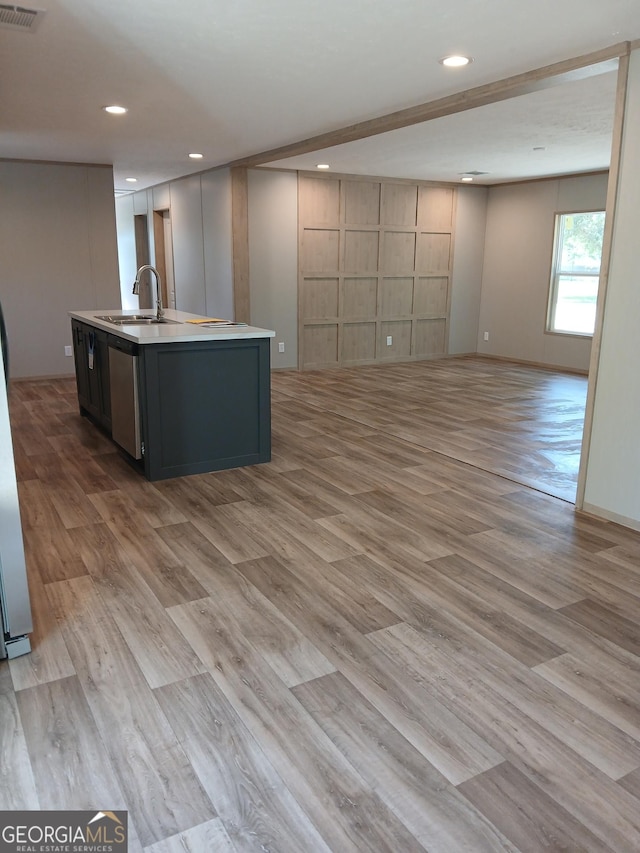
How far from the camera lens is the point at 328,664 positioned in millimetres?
2215

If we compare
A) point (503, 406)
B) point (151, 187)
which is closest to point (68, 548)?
point (503, 406)

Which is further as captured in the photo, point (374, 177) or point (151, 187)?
point (151, 187)

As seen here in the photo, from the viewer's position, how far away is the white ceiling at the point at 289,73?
2.95 m

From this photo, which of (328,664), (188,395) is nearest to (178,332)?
(188,395)

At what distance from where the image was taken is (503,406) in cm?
636

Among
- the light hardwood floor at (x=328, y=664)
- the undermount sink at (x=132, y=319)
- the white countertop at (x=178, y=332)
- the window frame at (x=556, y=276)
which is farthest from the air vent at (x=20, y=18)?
the window frame at (x=556, y=276)

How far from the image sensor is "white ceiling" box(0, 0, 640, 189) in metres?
2.95

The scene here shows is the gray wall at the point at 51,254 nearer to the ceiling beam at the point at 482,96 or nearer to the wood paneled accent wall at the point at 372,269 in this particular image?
the wood paneled accent wall at the point at 372,269

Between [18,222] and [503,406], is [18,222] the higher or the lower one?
the higher one

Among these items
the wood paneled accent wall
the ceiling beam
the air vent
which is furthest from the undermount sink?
the wood paneled accent wall

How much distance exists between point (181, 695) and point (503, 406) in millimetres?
4988

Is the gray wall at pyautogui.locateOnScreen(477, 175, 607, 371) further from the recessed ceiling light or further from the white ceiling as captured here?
the recessed ceiling light

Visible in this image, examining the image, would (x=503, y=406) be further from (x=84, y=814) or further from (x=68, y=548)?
(x=84, y=814)

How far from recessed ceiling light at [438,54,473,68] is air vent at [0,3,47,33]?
2069mm
